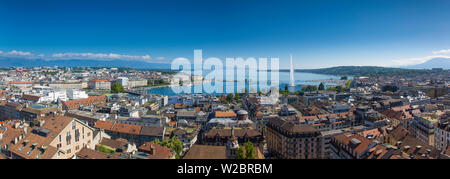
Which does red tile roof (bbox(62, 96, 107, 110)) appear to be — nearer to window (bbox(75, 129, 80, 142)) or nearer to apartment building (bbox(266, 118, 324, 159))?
window (bbox(75, 129, 80, 142))

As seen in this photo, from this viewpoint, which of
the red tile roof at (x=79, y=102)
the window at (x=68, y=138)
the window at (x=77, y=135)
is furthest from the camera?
the red tile roof at (x=79, y=102)

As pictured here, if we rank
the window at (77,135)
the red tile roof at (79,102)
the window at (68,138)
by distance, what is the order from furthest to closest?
the red tile roof at (79,102)
the window at (77,135)
the window at (68,138)

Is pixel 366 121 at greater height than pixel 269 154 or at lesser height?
greater

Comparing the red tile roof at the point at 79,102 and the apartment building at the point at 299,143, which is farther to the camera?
the red tile roof at the point at 79,102

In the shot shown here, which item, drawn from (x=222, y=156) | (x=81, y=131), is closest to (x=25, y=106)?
(x=81, y=131)

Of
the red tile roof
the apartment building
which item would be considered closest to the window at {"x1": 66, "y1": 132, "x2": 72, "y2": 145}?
the apartment building

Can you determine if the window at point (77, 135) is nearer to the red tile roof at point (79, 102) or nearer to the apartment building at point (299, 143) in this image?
the apartment building at point (299, 143)

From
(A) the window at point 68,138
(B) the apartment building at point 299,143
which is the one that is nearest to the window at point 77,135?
(A) the window at point 68,138

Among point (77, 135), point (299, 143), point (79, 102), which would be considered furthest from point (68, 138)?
point (79, 102)

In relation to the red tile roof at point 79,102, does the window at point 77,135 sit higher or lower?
higher

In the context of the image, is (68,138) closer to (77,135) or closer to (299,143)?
(77,135)
